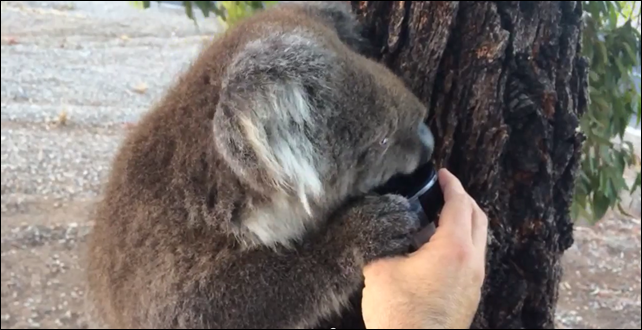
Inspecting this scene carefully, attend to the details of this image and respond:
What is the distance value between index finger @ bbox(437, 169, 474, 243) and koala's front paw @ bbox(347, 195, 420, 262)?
85 mm

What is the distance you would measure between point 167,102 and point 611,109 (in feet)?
3.79

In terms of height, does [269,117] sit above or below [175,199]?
above

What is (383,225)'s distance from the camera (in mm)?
1278

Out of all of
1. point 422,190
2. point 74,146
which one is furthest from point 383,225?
point 74,146

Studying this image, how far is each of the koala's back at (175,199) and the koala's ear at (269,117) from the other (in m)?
0.13

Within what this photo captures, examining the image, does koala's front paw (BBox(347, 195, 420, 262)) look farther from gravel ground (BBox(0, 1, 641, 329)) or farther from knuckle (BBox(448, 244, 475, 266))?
gravel ground (BBox(0, 1, 641, 329))

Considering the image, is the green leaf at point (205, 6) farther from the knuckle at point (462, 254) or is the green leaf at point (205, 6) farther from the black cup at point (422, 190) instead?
the knuckle at point (462, 254)

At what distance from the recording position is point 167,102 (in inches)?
56.6

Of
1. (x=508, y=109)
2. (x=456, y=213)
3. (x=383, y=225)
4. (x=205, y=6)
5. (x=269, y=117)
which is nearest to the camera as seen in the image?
(x=269, y=117)

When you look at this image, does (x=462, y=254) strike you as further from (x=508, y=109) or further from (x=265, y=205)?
(x=508, y=109)

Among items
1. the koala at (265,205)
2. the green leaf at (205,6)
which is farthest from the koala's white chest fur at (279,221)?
the green leaf at (205,6)

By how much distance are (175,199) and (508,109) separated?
681mm

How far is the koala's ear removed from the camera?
40.4 inches

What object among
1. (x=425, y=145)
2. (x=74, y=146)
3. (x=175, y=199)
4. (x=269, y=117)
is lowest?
(x=74, y=146)
